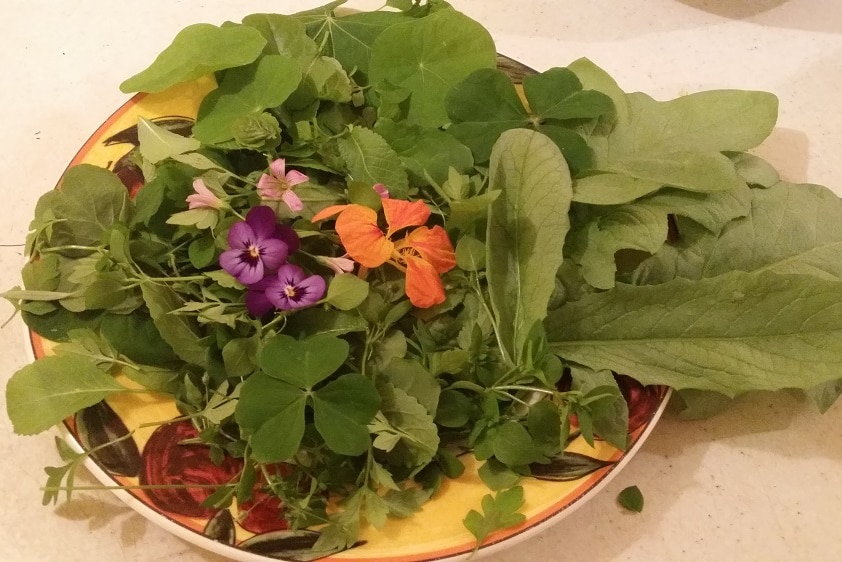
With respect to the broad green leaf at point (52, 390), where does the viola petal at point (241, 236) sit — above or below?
above

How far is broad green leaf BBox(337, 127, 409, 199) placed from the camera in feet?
1.45

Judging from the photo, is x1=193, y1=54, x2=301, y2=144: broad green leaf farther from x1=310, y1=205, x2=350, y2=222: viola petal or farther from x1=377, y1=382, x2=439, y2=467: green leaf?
x1=377, y1=382, x2=439, y2=467: green leaf

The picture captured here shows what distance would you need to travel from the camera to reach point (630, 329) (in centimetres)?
43

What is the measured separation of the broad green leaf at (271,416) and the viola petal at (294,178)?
12cm

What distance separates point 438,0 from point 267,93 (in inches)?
6.1

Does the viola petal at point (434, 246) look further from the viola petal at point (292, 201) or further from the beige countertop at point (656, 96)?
the beige countertop at point (656, 96)

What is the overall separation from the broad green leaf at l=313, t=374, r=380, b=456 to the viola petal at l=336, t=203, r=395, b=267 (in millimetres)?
67

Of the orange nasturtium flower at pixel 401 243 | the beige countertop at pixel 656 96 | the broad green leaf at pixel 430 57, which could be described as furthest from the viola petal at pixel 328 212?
the beige countertop at pixel 656 96

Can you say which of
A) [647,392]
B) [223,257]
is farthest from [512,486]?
[223,257]

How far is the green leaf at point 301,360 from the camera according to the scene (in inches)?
14.8

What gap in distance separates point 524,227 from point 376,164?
0.10 meters

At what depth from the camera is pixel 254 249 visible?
39cm

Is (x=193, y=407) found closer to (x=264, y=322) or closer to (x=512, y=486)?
(x=264, y=322)

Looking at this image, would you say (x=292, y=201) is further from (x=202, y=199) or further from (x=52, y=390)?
(x=52, y=390)
